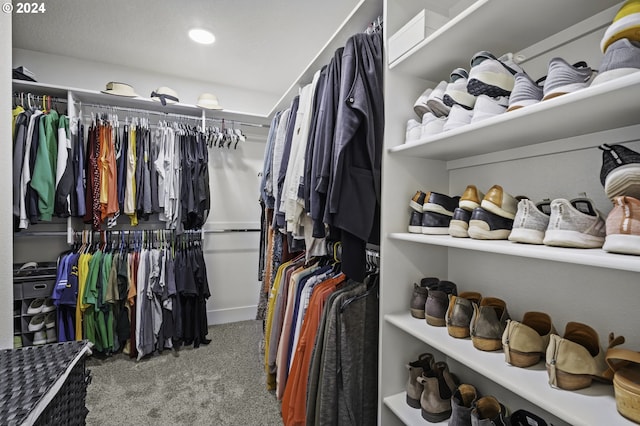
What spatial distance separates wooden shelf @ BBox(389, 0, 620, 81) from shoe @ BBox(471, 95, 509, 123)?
8.6 inches

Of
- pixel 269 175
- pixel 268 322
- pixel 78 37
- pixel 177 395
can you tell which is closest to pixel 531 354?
pixel 268 322

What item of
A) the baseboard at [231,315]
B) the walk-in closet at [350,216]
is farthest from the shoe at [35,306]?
the baseboard at [231,315]

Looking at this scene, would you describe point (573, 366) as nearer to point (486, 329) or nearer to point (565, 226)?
point (486, 329)

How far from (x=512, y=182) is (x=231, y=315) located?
9.22 ft

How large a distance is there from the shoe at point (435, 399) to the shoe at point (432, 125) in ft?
2.83

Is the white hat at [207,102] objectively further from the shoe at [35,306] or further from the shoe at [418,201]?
the shoe at [418,201]

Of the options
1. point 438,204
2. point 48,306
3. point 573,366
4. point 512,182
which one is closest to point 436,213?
point 438,204

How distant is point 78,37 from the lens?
214 cm

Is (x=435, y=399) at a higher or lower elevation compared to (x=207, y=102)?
lower

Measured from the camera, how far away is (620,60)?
57 cm

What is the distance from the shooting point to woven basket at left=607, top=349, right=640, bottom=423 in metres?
0.58

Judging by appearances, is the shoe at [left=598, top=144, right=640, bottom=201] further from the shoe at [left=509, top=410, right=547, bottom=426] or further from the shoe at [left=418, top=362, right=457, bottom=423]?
the shoe at [left=418, top=362, right=457, bottom=423]

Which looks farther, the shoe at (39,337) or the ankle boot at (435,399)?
the shoe at (39,337)

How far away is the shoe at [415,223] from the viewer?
1.09 meters
